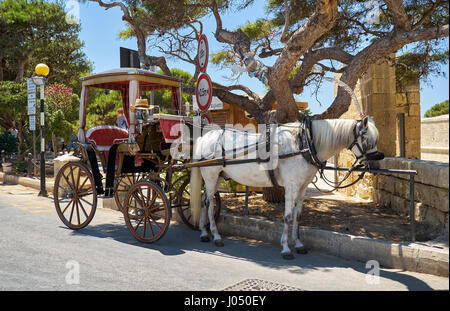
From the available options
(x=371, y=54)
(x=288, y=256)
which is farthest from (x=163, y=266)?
(x=371, y=54)

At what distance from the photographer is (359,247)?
187 inches

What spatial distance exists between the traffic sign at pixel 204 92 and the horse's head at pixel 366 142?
226cm

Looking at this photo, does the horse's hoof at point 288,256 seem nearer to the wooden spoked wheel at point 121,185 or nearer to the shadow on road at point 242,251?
the shadow on road at point 242,251

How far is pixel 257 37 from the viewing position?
10188 millimetres

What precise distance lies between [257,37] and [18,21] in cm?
1668

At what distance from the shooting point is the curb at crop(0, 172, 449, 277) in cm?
414

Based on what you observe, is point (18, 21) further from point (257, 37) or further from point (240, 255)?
point (240, 255)

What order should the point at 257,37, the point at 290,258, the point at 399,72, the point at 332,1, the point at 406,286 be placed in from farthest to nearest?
the point at 257,37 → the point at 399,72 → the point at 332,1 → the point at 290,258 → the point at 406,286

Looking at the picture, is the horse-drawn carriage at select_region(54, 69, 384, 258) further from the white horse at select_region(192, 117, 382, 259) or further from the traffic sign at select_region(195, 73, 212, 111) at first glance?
the traffic sign at select_region(195, 73, 212, 111)

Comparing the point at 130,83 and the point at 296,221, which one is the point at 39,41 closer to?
the point at 130,83

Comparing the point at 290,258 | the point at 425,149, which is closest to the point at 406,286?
the point at 290,258

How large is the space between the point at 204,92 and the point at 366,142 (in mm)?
2588

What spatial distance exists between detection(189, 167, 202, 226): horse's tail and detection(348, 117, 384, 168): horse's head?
241cm

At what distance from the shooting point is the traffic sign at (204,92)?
580 cm
